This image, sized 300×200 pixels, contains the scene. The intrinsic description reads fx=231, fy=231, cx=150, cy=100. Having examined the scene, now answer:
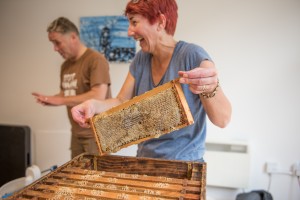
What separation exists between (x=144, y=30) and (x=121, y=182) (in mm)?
690

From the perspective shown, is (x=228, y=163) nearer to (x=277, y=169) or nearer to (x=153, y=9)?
(x=277, y=169)

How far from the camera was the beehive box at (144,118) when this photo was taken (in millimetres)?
830

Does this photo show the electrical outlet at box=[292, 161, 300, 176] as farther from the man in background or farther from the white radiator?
the man in background

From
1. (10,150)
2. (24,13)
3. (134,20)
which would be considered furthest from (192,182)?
(24,13)

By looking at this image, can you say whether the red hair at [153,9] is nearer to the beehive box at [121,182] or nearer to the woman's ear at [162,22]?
the woman's ear at [162,22]

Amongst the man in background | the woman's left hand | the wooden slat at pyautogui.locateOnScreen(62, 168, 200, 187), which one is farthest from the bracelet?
the man in background

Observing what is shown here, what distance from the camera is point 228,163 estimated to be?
7.52 ft

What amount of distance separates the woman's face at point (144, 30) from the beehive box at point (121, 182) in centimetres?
56

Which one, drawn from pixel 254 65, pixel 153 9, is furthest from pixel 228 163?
pixel 153 9

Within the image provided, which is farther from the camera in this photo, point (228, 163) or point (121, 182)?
point (228, 163)

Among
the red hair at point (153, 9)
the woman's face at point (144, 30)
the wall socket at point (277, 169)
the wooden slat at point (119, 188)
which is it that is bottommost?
the wall socket at point (277, 169)

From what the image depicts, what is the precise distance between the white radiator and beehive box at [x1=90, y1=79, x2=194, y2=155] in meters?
1.60

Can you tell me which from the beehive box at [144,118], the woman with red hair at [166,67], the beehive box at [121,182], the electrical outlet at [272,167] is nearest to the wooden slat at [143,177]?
the beehive box at [121,182]

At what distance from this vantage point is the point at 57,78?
284cm
